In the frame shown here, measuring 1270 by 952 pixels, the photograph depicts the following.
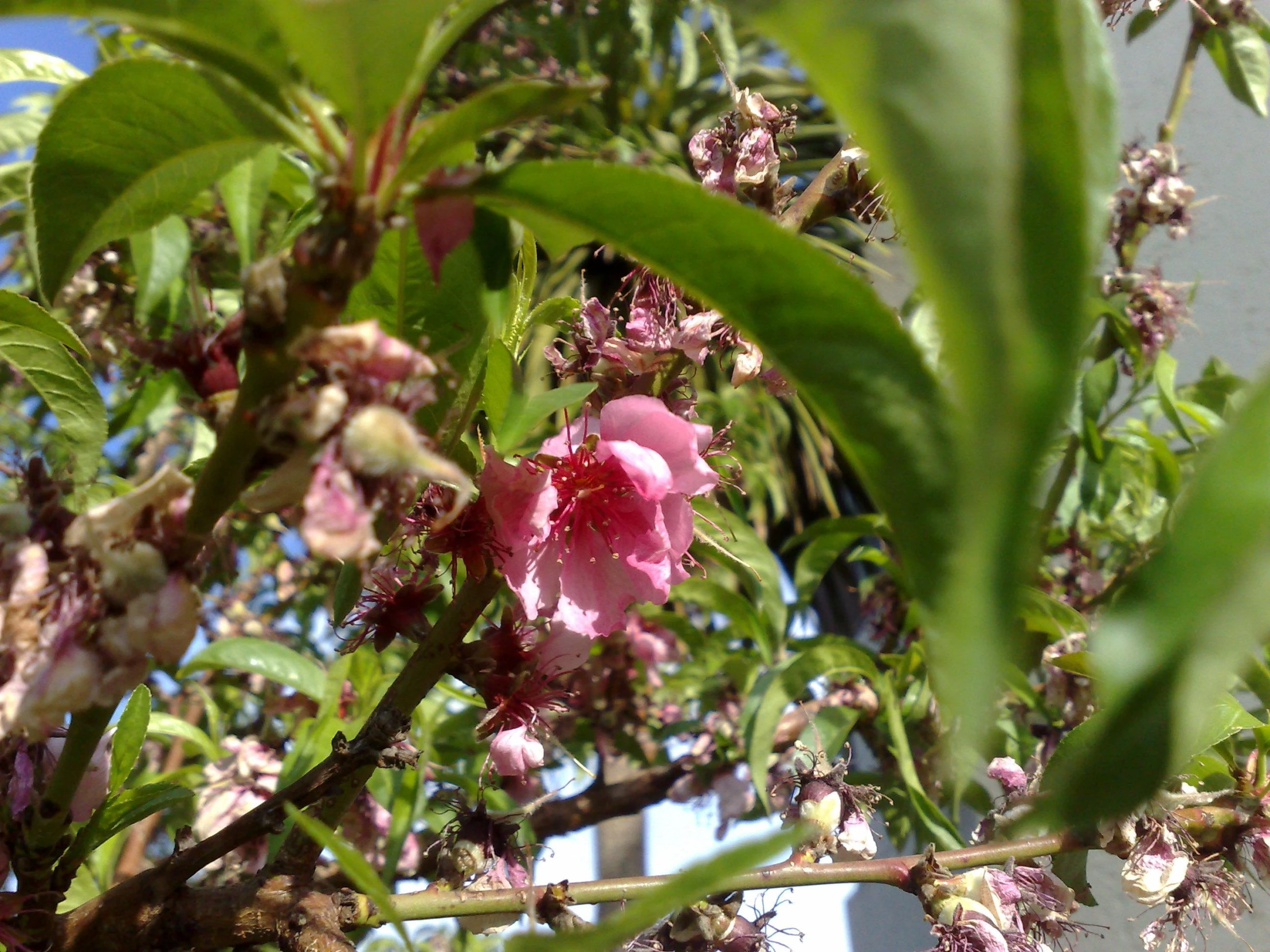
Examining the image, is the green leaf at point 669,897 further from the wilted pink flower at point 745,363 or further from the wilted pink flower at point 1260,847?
the wilted pink flower at point 1260,847

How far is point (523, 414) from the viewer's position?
341 millimetres

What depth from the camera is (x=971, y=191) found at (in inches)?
5.6

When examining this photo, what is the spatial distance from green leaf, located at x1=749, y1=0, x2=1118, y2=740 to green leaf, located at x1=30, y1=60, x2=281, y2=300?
19cm

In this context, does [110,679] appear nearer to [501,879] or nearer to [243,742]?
[501,879]

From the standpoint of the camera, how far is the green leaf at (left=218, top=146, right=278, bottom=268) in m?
0.63

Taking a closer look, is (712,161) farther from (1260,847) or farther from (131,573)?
(1260,847)

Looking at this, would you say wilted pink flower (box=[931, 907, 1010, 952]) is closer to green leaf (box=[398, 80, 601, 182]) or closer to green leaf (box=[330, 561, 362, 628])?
green leaf (box=[330, 561, 362, 628])

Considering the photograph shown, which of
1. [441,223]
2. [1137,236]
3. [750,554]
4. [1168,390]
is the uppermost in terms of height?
[1137,236]

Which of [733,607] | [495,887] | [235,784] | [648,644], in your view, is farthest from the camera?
[648,644]

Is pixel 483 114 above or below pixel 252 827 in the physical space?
above

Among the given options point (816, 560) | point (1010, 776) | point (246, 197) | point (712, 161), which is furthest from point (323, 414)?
point (816, 560)

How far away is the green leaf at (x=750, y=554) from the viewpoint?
0.63 metres

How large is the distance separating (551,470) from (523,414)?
0.11 meters

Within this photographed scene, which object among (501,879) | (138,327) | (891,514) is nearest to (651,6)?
(138,327)
